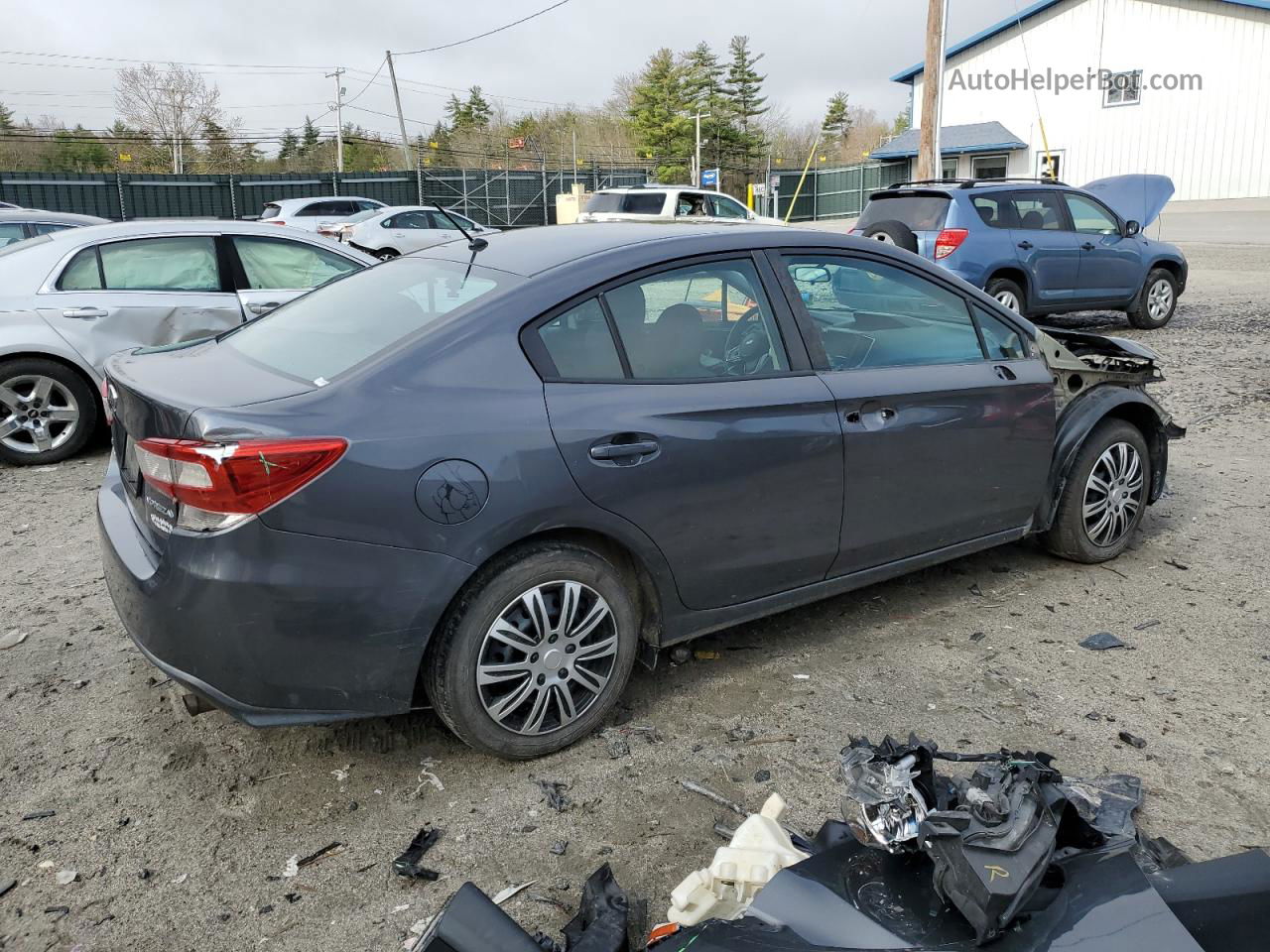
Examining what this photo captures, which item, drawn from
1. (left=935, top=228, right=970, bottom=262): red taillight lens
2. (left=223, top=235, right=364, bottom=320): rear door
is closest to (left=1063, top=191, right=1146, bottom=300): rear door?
(left=935, top=228, right=970, bottom=262): red taillight lens

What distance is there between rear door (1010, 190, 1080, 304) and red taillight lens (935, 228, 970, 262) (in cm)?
70

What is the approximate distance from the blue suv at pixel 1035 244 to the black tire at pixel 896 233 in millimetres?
12

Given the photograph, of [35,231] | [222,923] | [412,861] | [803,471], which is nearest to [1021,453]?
[803,471]

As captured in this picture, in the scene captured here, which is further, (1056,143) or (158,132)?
(158,132)

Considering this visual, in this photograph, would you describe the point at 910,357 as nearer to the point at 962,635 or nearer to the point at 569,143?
the point at 962,635

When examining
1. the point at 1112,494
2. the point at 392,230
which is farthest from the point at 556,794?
the point at 392,230

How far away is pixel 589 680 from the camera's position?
11.0 ft

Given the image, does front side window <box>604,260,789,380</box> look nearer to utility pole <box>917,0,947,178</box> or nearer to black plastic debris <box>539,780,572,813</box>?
black plastic debris <box>539,780,572,813</box>

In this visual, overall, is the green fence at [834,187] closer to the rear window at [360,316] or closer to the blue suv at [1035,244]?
the blue suv at [1035,244]

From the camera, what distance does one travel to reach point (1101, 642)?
417cm

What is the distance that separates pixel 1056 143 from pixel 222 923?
42.3 metres

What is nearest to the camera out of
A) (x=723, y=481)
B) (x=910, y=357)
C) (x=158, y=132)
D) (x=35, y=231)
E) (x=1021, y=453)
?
Answer: (x=723, y=481)

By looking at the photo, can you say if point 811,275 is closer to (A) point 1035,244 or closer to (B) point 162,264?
(B) point 162,264

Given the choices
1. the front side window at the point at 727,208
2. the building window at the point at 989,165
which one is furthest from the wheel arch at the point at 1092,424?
the building window at the point at 989,165
